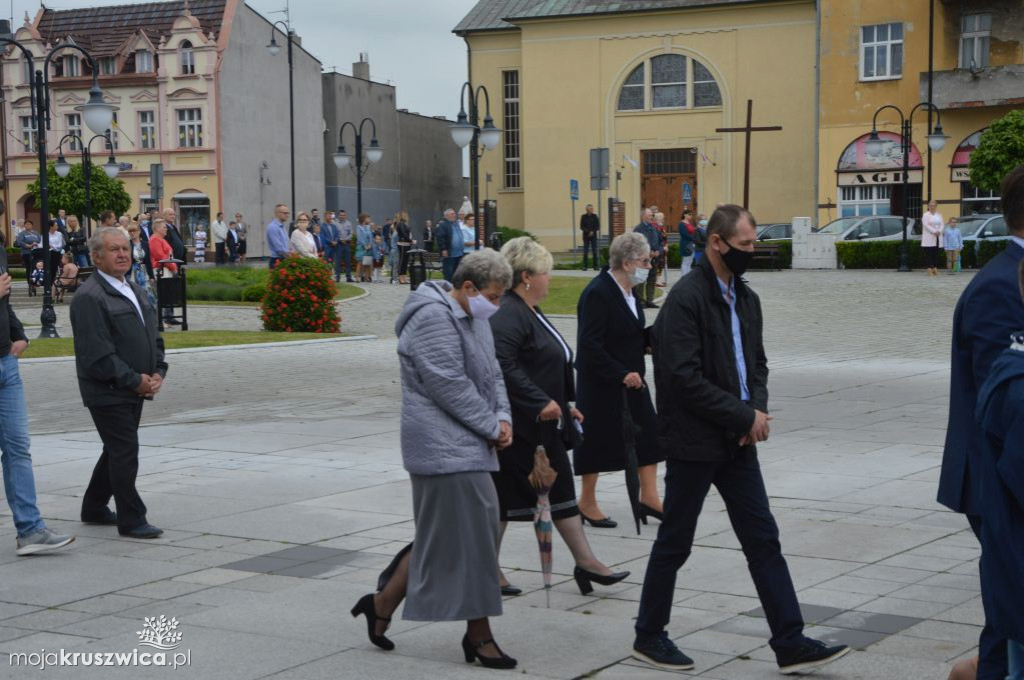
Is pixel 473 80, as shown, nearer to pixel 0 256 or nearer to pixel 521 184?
pixel 521 184

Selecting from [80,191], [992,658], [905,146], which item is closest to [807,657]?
[992,658]

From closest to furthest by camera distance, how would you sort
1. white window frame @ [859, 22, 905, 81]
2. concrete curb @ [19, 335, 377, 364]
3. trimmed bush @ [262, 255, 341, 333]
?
concrete curb @ [19, 335, 377, 364] → trimmed bush @ [262, 255, 341, 333] → white window frame @ [859, 22, 905, 81]

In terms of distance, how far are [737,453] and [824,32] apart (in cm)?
4897

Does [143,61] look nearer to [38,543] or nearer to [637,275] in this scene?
[38,543]

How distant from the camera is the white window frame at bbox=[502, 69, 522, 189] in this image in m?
63.4

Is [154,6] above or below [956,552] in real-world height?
above

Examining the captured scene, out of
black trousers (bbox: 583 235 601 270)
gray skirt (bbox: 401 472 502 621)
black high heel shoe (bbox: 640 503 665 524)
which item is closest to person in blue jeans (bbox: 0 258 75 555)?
gray skirt (bbox: 401 472 502 621)

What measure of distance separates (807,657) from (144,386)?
4.59 metres

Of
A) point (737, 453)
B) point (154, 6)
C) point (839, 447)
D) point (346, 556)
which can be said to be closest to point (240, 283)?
point (839, 447)

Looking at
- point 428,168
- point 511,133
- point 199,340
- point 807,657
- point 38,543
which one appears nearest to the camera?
point 807,657

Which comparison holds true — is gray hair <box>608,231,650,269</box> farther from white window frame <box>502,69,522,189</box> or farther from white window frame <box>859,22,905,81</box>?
white window frame <box>502,69,522,189</box>

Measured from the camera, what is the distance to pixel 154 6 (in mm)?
64000

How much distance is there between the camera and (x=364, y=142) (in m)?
71.4

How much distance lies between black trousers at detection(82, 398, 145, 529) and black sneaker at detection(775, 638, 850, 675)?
4352mm
